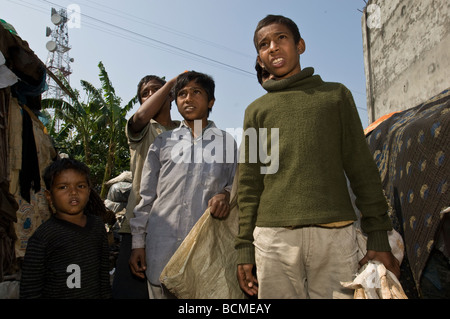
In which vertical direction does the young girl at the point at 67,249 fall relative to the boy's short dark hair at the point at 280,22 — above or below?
below

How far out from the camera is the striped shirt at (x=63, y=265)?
1.75 meters

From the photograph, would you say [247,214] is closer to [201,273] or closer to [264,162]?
[264,162]

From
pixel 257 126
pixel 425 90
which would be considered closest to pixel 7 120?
pixel 257 126

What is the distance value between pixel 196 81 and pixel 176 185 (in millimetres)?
676

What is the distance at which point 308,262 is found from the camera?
1.37 metres

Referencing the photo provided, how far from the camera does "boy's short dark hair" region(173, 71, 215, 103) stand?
2100 millimetres

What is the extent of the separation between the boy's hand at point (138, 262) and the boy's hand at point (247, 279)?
23.4 inches

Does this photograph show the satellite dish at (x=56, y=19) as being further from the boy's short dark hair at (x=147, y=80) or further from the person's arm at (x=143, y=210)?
the person's arm at (x=143, y=210)

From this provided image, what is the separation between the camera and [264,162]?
1562 mm
